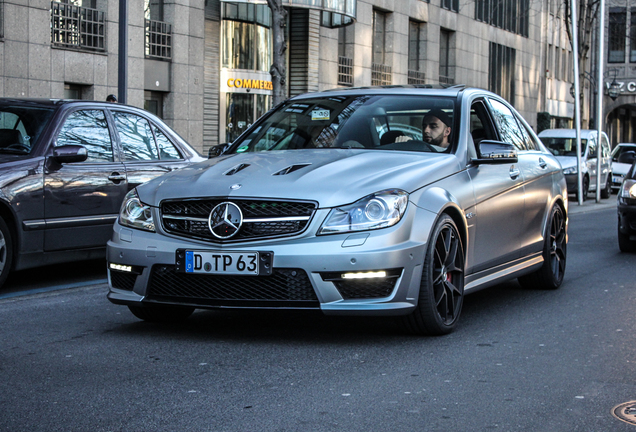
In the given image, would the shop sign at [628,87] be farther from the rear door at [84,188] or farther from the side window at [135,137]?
the rear door at [84,188]

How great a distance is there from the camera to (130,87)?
23828 mm

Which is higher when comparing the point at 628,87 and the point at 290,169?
the point at 628,87

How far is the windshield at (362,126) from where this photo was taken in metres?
6.69

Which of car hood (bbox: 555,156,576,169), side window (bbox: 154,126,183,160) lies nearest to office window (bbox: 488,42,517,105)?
car hood (bbox: 555,156,576,169)

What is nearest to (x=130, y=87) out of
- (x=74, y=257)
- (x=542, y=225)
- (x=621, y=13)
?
(x=74, y=257)

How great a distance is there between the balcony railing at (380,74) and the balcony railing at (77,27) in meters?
13.7

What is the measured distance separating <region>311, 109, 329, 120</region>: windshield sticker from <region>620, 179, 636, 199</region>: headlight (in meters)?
6.14

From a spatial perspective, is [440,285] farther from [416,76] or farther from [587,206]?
[416,76]

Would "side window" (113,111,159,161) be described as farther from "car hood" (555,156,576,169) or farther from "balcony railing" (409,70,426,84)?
"balcony railing" (409,70,426,84)

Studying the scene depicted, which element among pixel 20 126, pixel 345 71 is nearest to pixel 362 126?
pixel 20 126

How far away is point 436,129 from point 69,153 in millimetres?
3247

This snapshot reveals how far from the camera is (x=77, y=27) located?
870 inches

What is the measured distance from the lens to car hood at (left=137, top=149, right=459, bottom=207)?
18.0 ft

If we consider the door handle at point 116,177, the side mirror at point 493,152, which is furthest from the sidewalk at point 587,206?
the side mirror at point 493,152
